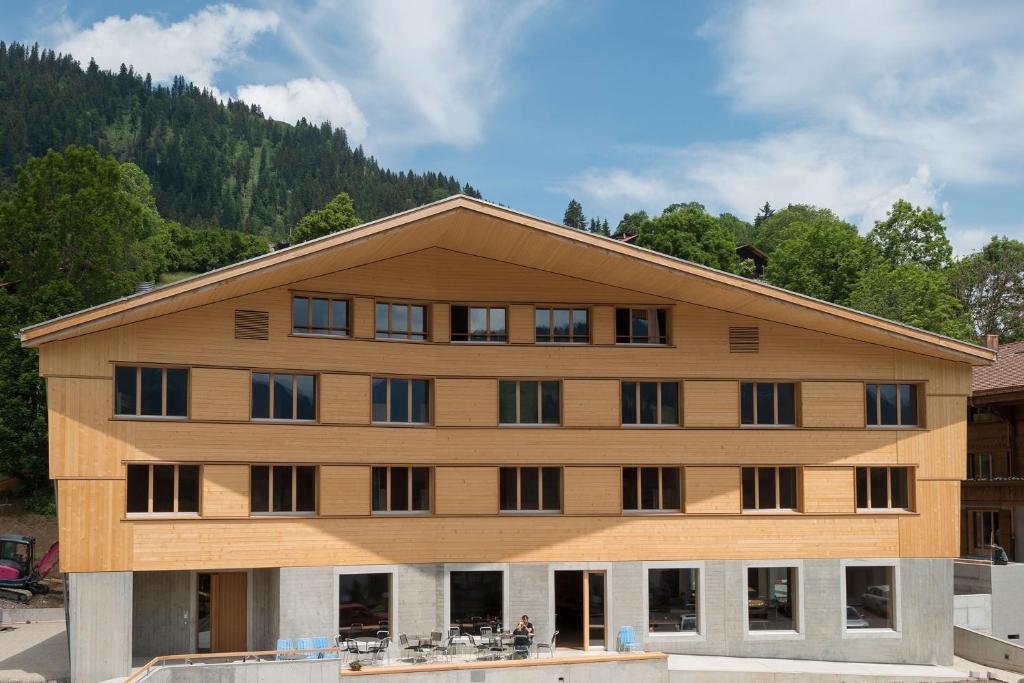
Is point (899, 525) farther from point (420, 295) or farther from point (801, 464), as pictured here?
point (420, 295)

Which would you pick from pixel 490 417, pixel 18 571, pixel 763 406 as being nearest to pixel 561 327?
pixel 490 417

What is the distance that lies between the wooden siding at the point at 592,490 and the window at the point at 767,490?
3.99 meters

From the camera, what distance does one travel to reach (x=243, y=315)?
3034 centimetres

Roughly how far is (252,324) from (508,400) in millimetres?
7843

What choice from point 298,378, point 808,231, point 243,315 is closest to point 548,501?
point 298,378

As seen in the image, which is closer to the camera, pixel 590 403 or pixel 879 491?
pixel 590 403

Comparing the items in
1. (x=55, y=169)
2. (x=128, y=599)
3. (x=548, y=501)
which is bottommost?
(x=128, y=599)

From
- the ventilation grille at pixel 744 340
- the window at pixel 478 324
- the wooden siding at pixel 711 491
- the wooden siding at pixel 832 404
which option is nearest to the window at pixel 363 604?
the window at pixel 478 324

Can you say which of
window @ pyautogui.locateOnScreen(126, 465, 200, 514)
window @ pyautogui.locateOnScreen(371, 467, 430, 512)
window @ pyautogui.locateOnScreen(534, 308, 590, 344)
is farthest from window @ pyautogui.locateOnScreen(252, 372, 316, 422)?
window @ pyautogui.locateOnScreen(534, 308, 590, 344)

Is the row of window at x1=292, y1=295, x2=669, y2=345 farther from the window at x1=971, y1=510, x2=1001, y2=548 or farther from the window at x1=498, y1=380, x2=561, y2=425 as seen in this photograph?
the window at x1=971, y1=510, x2=1001, y2=548

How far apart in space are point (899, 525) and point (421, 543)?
14656 millimetres

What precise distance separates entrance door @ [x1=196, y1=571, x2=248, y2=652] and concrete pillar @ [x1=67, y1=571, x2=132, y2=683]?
9.85 feet

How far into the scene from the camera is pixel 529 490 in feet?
106

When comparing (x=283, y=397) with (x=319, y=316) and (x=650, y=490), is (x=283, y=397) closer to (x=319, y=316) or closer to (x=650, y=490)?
(x=319, y=316)
